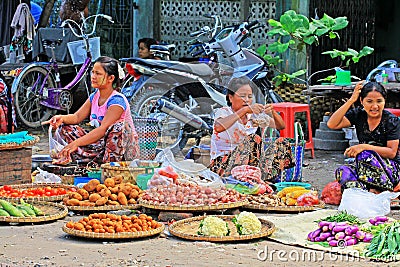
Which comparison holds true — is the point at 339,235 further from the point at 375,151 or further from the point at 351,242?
the point at 375,151

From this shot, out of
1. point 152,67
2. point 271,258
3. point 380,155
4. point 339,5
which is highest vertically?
point 339,5

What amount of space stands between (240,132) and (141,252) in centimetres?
224

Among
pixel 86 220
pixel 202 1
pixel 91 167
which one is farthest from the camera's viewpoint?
pixel 202 1

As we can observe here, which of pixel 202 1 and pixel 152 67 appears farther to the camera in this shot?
pixel 202 1

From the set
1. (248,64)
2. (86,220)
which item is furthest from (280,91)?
(86,220)

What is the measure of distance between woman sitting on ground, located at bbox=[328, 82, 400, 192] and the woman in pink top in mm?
2016

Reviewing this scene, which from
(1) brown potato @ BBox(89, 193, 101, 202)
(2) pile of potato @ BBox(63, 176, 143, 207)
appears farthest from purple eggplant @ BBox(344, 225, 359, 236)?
(1) brown potato @ BBox(89, 193, 101, 202)

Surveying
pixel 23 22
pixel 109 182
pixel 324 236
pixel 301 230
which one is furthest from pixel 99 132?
pixel 23 22

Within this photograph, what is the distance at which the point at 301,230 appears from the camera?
5.35m

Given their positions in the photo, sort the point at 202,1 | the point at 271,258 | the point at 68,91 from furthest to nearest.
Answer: the point at 202,1, the point at 68,91, the point at 271,258

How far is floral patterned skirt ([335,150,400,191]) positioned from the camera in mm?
6215

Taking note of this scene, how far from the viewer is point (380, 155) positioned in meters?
6.27

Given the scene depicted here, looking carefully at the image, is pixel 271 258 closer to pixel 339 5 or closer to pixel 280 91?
pixel 280 91

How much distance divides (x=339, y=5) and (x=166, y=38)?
2.87 m
